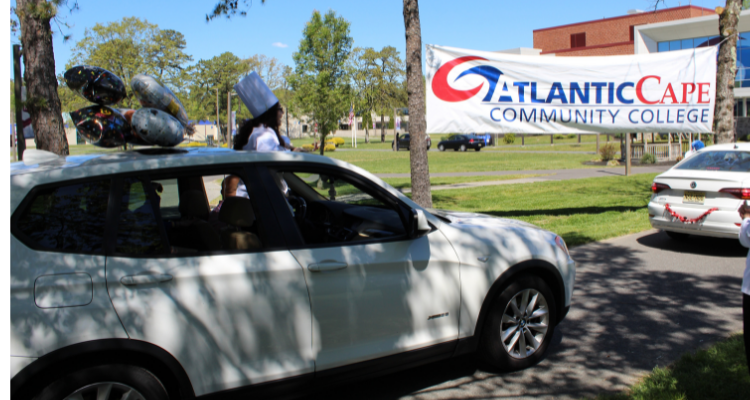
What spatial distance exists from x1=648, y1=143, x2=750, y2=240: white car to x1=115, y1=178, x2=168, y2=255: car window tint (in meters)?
7.30

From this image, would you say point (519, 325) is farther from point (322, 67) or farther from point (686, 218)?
point (322, 67)

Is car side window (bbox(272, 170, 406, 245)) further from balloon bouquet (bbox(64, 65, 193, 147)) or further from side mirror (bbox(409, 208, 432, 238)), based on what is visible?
balloon bouquet (bbox(64, 65, 193, 147))

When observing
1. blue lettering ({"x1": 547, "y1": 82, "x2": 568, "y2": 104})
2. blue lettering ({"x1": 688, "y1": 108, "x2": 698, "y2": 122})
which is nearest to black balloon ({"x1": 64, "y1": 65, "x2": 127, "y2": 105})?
blue lettering ({"x1": 547, "y1": 82, "x2": 568, "y2": 104})

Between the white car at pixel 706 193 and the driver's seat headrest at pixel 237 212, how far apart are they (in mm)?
6744

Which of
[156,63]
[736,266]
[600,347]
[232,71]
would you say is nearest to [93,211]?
[600,347]

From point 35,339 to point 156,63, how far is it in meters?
41.7

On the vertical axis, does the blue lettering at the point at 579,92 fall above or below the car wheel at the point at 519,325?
above

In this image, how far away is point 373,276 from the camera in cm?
354

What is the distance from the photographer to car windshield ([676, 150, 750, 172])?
315 inches

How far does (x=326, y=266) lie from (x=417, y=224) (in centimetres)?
64

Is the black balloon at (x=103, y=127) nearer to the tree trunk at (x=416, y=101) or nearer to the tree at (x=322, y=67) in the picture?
the tree trunk at (x=416, y=101)

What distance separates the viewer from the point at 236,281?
124 inches

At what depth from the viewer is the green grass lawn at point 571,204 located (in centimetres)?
1006

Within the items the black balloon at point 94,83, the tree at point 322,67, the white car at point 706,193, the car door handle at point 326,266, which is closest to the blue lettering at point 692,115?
the white car at point 706,193
